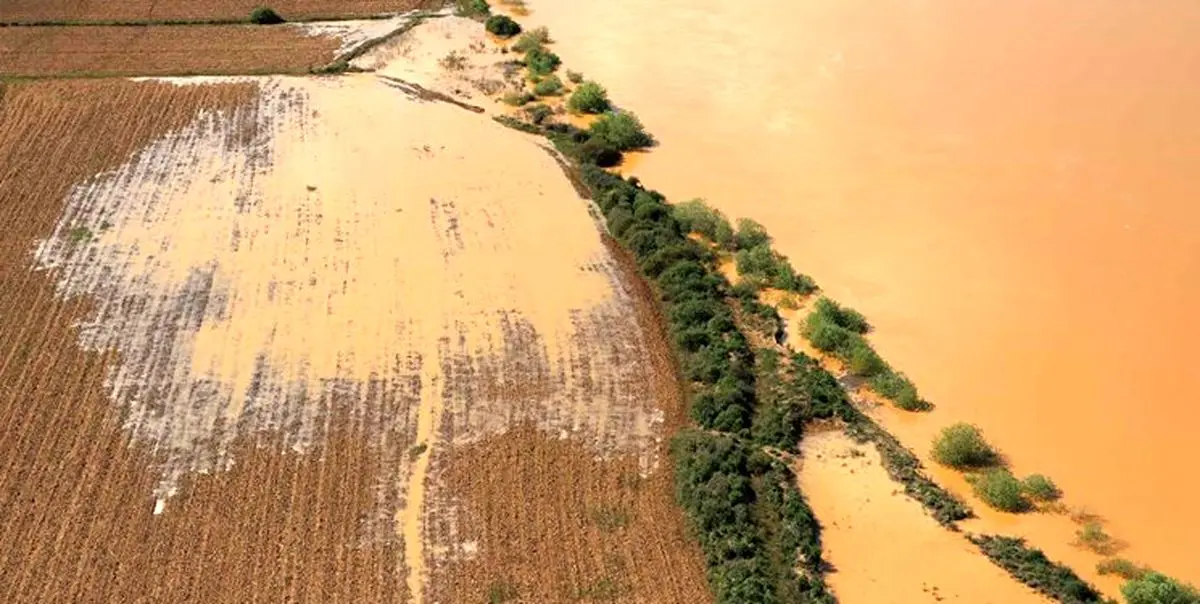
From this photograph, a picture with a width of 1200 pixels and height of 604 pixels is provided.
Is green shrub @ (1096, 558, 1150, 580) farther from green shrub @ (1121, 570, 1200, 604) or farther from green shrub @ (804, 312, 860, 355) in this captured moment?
green shrub @ (804, 312, 860, 355)

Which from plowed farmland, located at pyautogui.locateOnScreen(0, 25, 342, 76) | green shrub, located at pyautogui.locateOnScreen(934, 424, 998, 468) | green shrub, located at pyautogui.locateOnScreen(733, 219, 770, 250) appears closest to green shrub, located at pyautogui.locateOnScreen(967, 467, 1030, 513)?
green shrub, located at pyautogui.locateOnScreen(934, 424, 998, 468)

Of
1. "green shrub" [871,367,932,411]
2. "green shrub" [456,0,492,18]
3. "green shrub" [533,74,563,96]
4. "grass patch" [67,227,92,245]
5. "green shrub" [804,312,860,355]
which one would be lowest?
"green shrub" [871,367,932,411]

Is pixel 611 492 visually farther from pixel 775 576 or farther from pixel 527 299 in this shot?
pixel 527 299

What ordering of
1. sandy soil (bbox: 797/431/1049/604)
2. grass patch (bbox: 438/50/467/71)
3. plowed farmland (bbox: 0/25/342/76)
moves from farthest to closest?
1. grass patch (bbox: 438/50/467/71)
2. plowed farmland (bbox: 0/25/342/76)
3. sandy soil (bbox: 797/431/1049/604)

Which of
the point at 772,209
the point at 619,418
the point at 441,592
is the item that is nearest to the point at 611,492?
the point at 619,418

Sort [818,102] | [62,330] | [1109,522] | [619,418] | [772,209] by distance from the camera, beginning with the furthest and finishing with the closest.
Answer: [818,102] → [772,209] → [62,330] → [619,418] → [1109,522]

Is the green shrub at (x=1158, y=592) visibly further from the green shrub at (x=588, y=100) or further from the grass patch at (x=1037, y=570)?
the green shrub at (x=588, y=100)
